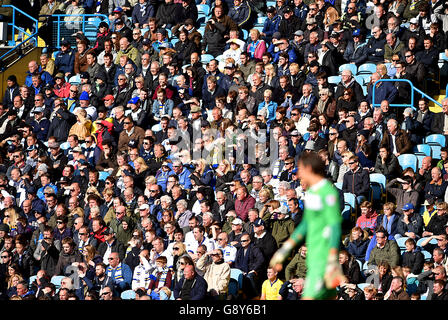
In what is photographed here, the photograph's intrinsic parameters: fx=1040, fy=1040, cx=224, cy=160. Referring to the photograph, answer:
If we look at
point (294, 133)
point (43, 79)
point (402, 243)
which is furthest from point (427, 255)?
point (43, 79)

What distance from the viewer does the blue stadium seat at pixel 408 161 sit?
15.1 m

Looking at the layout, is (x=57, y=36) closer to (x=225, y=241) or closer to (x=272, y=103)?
(x=272, y=103)

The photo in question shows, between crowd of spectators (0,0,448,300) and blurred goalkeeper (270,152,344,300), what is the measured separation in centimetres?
566

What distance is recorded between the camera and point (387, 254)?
1351cm

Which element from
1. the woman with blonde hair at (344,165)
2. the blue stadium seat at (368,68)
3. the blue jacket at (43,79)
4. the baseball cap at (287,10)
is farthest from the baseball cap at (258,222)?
the blue jacket at (43,79)

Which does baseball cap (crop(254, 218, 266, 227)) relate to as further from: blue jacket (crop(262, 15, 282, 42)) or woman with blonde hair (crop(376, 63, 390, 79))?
blue jacket (crop(262, 15, 282, 42))

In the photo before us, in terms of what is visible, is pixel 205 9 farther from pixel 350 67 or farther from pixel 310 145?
pixel 310 145

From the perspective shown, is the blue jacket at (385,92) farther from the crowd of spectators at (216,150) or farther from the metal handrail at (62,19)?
the metal handrail at (62,19)

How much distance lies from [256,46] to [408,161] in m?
3.96

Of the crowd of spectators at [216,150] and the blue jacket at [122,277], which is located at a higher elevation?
the crowd of spectators at [216,150]

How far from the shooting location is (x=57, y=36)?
20.8 metres

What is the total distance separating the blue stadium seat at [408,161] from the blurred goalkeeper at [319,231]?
817 centimetres

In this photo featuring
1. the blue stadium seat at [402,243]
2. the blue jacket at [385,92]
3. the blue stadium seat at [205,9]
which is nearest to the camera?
the blue stadium seat at [402,243]

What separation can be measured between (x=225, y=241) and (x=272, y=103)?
124 inches
